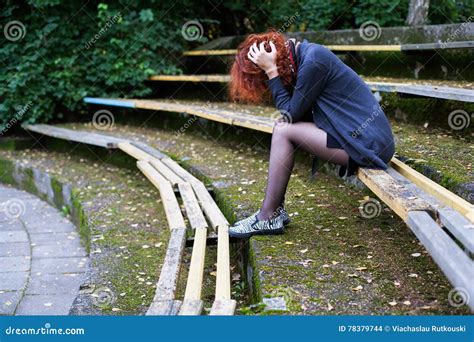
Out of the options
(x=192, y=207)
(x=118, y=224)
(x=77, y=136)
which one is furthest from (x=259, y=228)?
(x=77, y=136)

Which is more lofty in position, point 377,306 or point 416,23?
point 416,23

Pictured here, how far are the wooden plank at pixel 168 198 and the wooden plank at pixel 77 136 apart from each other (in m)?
0.93

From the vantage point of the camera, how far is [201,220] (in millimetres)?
3471

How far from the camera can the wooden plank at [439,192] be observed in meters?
2.43

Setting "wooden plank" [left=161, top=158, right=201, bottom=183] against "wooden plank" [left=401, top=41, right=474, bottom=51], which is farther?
"wooden plank" [left=401, top=41, right=474, bottom=51]

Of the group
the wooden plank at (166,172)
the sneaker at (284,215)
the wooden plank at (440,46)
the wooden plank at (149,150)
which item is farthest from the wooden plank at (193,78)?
the sneaker at (284,215)

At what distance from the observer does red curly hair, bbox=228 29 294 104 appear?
3.20 m

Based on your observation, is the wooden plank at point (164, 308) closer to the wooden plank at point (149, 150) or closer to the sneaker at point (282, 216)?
the sneaker at point (282, 216)

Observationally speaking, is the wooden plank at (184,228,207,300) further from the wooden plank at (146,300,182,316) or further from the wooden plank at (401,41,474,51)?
the wooden plank at (401,41,474,51)

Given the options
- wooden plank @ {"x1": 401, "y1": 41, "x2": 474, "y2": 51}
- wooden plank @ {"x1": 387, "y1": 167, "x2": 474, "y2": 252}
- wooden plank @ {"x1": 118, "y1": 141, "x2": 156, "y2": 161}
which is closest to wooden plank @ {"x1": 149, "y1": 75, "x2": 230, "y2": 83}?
wooden plank @ {"x1": 118, "y1": 141, "x2": 156, "y2": 161}

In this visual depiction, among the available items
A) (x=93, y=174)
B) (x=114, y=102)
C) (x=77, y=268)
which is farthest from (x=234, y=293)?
(x=114, y=102)

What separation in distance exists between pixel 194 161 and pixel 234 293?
7.38 ft

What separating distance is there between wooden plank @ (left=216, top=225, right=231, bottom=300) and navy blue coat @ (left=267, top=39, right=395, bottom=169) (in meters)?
0.67

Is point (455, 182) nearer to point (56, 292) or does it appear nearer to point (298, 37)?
point (56, 292)
